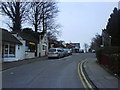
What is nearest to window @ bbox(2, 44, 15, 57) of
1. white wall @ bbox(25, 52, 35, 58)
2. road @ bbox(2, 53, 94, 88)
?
white wall @ bbox(25, 52, 35, 58)

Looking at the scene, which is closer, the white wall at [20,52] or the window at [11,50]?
the window at [11,50]

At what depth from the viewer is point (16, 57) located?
2983 cm

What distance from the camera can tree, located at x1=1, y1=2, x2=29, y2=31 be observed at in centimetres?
4575

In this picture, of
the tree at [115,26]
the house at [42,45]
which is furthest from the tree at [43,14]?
the tree at [115,26]

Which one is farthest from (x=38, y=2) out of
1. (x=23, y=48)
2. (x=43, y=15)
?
(x=23, y=48)

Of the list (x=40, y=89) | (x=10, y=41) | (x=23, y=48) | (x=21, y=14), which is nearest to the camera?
(x=40, y=89)

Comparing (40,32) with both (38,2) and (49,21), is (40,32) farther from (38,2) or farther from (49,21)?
(38,2)

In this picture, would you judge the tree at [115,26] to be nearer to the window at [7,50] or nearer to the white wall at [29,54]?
the window at [7,50]

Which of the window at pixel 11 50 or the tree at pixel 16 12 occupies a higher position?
the tree at pixel 16 12

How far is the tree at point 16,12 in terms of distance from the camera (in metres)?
45.8

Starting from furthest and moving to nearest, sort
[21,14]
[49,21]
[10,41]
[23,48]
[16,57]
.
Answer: [49,21]
[21,14]
[23,48]
[16,57]
[10,41]

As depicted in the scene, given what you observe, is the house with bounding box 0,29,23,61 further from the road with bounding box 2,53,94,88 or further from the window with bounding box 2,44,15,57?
the road with bounding box 2,53,94,88

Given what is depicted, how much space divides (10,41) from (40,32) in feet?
71.2

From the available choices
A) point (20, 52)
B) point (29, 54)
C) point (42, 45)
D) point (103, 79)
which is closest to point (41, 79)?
point (103, 79)
